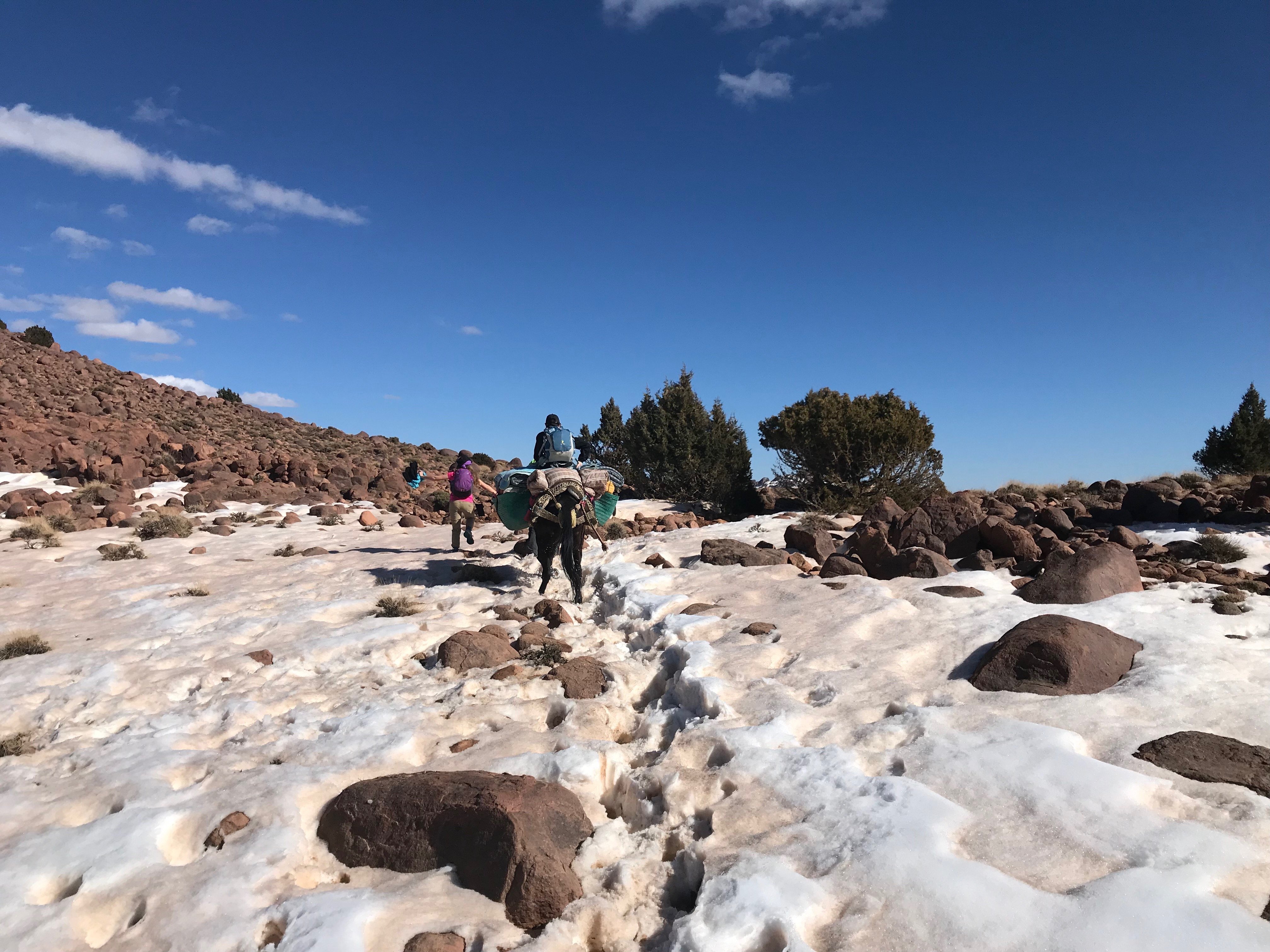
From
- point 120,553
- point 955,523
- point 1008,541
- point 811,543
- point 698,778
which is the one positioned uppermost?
point 955,523

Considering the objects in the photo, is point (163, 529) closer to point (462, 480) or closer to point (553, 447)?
point (462, 480)

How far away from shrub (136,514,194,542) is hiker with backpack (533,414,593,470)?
8565mm

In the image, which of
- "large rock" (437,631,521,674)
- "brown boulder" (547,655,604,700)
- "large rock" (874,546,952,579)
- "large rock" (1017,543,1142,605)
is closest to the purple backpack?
"large rock" (437,631,521,674)

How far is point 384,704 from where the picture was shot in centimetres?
526

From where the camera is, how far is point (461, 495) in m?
11.8

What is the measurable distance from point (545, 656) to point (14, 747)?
3.61 m

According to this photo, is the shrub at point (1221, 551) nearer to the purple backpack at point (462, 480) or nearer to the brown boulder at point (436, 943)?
the brown boulder at point (436, 943)

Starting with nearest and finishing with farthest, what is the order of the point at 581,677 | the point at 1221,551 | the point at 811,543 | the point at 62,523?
1. the point at 581,677
2. the point at 1221,551
3. the point at 811,543
4. the point at 62,523

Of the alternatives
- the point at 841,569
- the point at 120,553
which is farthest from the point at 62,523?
the point at 841,569

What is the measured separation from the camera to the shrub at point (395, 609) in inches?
305

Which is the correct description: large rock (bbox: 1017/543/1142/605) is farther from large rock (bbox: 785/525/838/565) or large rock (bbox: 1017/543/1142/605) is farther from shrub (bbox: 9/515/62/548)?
shrub (bbox: 9/515/62/548)

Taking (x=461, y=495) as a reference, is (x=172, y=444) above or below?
above

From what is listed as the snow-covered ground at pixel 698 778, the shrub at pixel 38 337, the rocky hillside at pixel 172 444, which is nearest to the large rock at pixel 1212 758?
the snow-covered ground at pixel 698 778

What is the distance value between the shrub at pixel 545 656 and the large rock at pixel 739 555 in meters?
3.40
